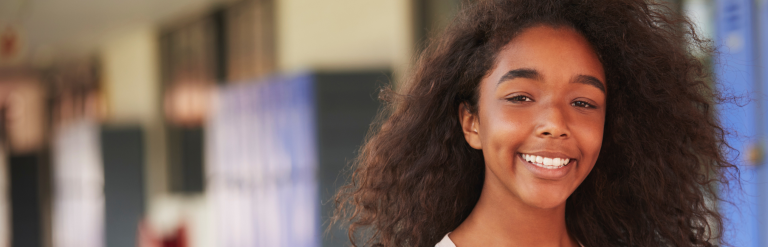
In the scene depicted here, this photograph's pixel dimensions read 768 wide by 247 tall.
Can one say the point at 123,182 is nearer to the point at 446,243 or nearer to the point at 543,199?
the point at 446,243

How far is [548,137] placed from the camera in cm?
125

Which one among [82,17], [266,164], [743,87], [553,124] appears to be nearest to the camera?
[553,124]

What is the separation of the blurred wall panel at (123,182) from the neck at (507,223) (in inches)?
312

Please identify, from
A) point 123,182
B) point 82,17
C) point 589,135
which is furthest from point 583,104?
point 123,182

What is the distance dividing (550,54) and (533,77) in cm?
5

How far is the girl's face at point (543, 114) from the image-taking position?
1.26m

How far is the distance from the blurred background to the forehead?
443mm

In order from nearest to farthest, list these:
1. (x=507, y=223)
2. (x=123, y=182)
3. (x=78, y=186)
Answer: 1. (x=507, y=223)
2. (x=123, y=182)
3. (x=78, y=186)

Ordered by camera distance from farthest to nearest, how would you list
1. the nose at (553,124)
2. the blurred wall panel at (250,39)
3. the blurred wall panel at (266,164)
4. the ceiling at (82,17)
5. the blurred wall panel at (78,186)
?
the blurred wall panel at (78,186) < the ceiling at (82,17) < the blurred wall panel at (250,39) < the blurred wall panel at (266,164) < the nose at (553,124)

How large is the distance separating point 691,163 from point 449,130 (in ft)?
1.61

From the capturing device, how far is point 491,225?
4.54 ft

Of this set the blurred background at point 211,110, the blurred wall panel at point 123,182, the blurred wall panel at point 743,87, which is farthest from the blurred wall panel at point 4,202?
the blurred wall panel at point 743,87

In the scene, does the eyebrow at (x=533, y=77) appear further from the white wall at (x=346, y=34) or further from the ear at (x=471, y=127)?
the white wall at (x=346, y=34)

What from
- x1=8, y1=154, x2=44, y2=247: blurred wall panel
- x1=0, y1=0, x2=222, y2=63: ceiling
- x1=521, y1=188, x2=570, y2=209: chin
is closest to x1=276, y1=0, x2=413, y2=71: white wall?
x1=0, y1=0, x2=222, y2=63: ceiling
